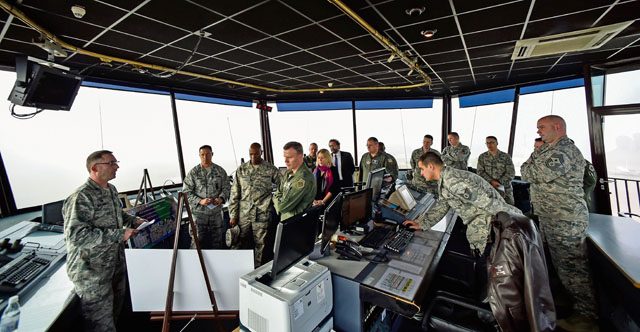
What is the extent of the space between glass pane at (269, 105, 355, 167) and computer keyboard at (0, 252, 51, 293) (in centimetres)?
480

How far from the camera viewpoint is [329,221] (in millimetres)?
1926

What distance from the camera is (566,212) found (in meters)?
2.39

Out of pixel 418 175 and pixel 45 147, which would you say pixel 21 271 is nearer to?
pixel 45 147

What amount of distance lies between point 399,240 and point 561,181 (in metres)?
1.65

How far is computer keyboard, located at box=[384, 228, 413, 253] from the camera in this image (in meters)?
2.02

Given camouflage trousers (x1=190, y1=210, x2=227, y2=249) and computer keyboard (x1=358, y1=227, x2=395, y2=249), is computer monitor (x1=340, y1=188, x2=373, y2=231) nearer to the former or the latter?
computer keyboard (x1=358, y1=227, x2=395, y2=249)

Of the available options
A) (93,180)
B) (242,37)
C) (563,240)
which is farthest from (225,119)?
(563,240)

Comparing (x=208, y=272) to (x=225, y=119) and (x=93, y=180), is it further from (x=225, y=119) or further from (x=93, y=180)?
(x=225, y=119)

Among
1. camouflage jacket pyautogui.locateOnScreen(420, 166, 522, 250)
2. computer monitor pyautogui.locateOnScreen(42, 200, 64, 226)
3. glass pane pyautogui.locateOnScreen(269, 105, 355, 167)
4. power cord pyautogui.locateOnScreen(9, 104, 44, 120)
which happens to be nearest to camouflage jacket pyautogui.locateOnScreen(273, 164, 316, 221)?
camouflage jacket pyautogui.locateOnScreen(420, 166, 522, 250)

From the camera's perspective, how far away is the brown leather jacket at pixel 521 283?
4.20 feet

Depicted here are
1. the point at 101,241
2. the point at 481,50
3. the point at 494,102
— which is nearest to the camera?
the point at 101,241

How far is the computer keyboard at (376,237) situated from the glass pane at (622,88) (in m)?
3.93

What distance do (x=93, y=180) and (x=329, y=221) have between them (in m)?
1.80

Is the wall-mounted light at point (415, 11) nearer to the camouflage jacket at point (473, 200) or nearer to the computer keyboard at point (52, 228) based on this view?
the camouflage jacket at point (473, 200)
